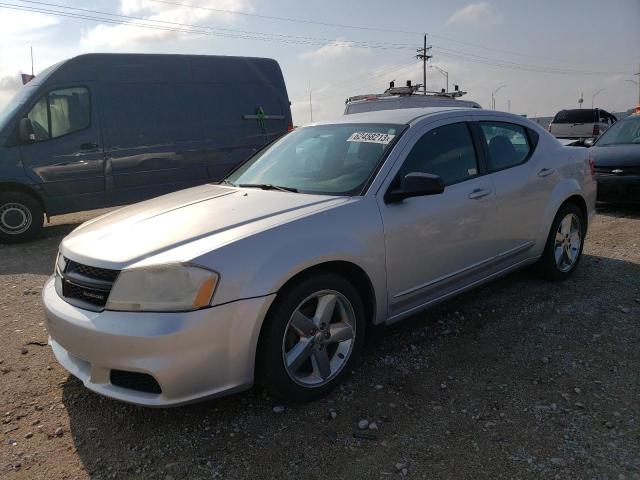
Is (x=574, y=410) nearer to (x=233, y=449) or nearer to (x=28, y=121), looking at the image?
(x=233, y=449)

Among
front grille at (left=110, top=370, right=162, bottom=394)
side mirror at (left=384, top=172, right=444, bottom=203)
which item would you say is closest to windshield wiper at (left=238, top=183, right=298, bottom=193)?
side mirror at (left=384, top=172, right=444, bottom=203)

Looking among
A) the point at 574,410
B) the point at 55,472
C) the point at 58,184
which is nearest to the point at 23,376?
the point at 55,472

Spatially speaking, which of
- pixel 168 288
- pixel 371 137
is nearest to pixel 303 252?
pixel 168 288

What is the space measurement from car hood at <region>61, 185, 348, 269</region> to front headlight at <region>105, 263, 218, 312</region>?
0.08 meters

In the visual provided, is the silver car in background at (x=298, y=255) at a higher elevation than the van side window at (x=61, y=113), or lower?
lower

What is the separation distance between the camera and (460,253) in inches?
146

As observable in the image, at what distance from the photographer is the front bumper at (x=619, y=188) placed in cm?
763

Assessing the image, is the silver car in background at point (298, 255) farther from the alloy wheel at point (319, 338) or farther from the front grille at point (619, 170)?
the front grille at point (619, 170)

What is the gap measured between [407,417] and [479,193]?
1791 millimetres

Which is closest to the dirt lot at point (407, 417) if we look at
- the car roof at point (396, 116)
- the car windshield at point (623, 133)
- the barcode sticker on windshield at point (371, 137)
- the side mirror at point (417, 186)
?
the side mirror at point (417, 186)

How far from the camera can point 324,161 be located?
3.68 metres

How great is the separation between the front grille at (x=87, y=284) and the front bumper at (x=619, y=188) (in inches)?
297

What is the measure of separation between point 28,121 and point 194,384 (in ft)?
20.7

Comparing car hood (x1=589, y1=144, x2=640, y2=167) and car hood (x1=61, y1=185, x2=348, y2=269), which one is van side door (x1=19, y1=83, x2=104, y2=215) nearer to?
car hood (x1=61, y1=185, x2=348, y2=269)
